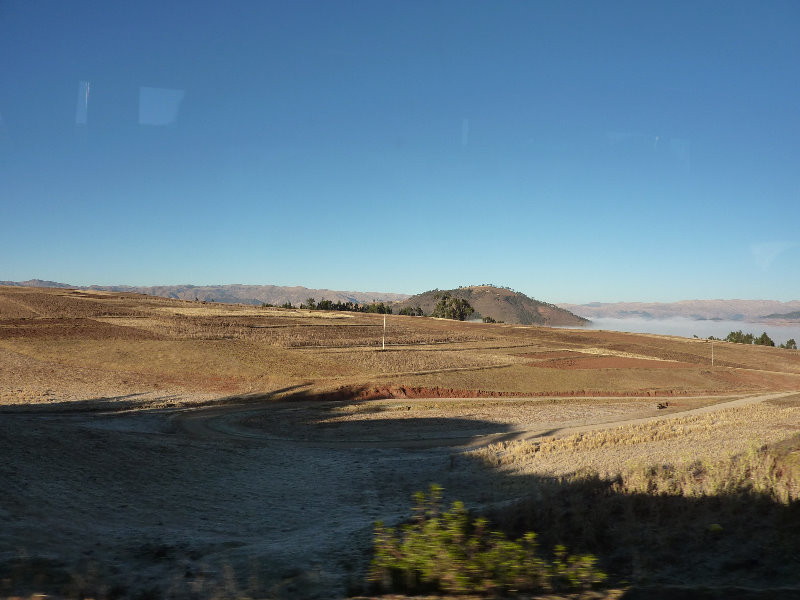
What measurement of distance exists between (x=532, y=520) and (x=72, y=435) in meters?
14.6

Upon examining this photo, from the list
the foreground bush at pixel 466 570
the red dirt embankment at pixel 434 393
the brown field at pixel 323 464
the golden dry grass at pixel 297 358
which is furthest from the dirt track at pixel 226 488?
the golden dry grass at pixel 297 358

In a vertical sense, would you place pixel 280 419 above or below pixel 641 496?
below

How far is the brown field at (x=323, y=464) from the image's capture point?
755cm

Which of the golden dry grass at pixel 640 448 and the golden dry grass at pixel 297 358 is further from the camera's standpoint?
the golden dry grass at pixel 297 358

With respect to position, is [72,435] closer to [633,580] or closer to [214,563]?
[214,563]

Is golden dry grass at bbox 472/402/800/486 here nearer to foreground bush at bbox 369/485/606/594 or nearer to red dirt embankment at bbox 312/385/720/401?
foreground bush at bbox 369/485/606/594

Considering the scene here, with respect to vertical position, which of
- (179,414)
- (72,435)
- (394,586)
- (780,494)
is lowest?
(179,414)

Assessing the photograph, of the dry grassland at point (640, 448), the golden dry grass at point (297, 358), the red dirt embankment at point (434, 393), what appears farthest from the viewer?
the golden dry grass at point (297, 358)

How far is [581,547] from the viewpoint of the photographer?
8477mm

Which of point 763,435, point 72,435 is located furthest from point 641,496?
point 72,435

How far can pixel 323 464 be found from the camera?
19.1m

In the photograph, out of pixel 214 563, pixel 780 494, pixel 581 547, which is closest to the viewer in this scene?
pixel 214 563

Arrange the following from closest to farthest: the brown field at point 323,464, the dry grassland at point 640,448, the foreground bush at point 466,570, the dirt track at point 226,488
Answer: the foreground bush at point 466,570
the brown field at point 323,464
the dirt track at point 226,488
the dry grassland at point 640,448

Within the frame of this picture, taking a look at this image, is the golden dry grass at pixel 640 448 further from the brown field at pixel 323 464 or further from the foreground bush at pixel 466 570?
the foreground bush at pixel 466 570
